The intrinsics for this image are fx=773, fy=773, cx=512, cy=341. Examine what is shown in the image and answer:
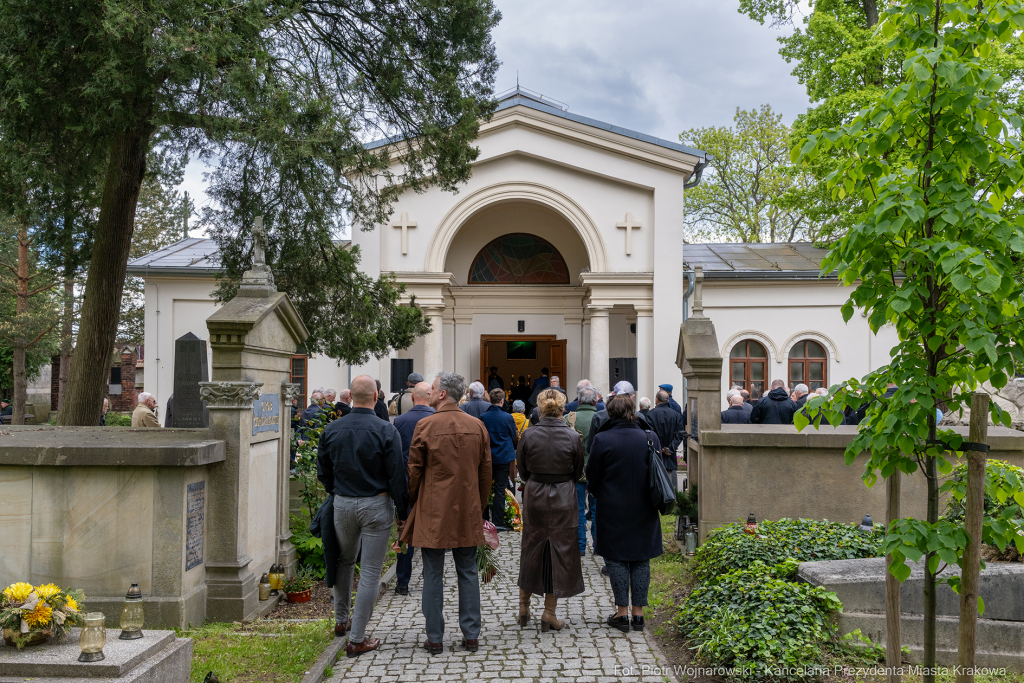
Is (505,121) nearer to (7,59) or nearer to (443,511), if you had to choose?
(7,59)

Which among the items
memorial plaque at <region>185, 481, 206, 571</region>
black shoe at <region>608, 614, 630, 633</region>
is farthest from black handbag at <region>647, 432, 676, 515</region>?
memorial plaque at <region>185, 481, 206, 571</region>

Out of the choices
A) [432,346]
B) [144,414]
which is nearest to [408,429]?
[144,414]

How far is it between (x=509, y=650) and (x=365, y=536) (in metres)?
1.31

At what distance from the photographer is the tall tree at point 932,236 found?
10.1ft

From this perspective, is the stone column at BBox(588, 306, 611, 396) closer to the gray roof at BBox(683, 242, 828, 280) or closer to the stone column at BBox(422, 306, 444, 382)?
the gray roof at BBox(683, 242, 828, 280)

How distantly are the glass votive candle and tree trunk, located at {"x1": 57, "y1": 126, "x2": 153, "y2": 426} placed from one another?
24.1 ft

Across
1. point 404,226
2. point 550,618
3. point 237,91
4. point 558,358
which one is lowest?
point 550,618

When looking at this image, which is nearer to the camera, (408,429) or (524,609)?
(524,609)

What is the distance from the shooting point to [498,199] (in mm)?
20016

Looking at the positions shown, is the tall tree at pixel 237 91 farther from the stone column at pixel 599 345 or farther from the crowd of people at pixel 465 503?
the stone column at pixel 599 345

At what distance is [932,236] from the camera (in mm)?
3273

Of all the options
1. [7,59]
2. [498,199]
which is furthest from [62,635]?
[498,199]

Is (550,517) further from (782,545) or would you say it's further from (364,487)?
(782,545)

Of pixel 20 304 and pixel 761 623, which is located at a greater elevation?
pixel 20 304
